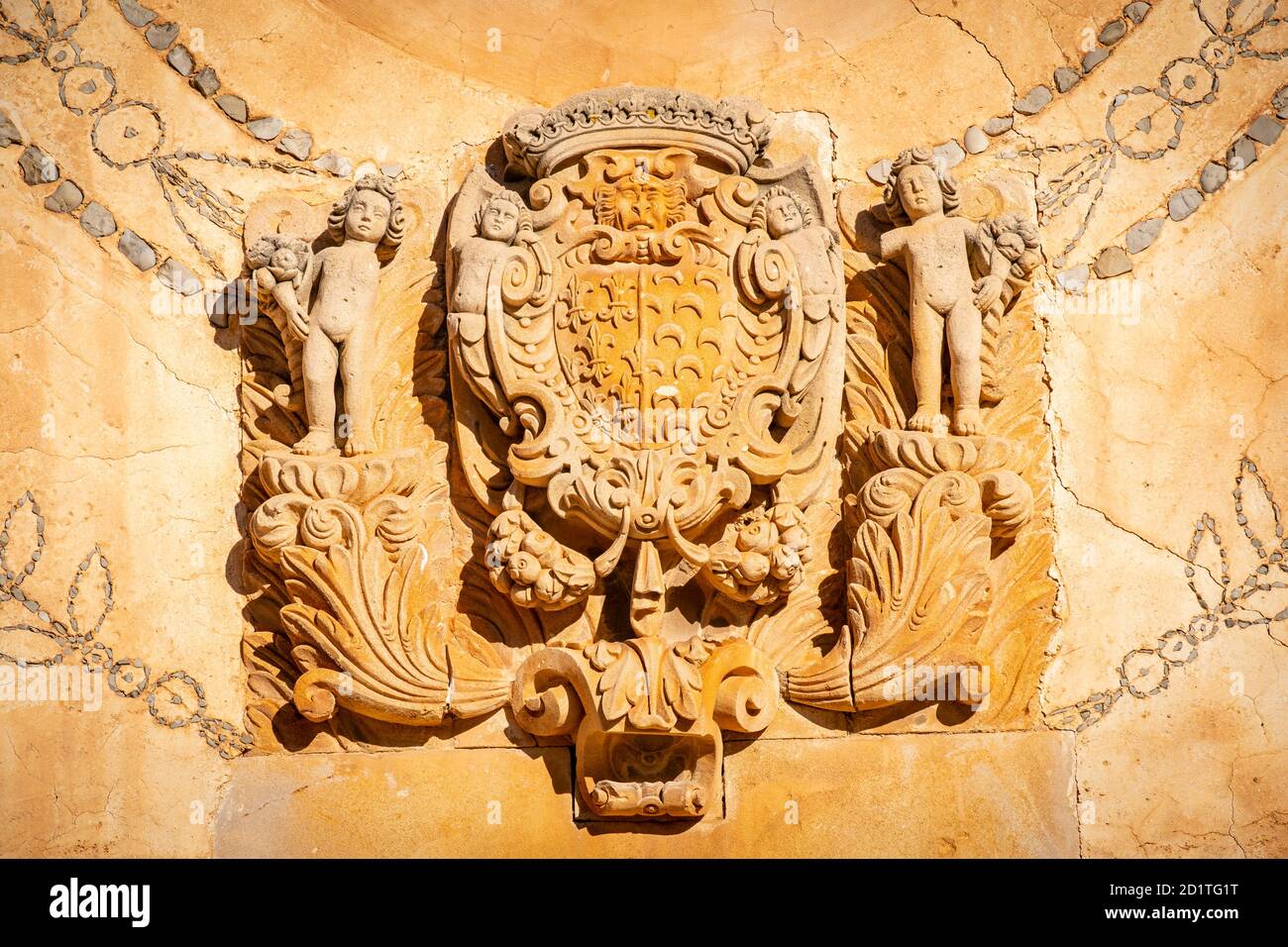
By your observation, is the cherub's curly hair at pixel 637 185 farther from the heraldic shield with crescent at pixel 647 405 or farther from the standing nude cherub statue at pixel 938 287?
the standing nude cherub statue at pixel 938 287

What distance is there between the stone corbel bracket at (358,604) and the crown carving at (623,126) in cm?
96

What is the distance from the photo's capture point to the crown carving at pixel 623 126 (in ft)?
19.2

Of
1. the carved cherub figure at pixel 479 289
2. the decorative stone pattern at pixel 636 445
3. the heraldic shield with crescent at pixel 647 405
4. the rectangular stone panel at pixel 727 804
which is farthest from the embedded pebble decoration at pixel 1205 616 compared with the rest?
the carved cherub figure at pixel 479 289

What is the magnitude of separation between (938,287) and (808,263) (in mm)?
350

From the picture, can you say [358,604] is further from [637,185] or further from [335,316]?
[637,185]

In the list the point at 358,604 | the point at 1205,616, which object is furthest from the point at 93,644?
the point at 1205,616

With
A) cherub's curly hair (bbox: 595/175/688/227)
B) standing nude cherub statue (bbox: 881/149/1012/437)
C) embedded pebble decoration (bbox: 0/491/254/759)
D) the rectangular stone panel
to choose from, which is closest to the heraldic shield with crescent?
cherub's curly hair (bbox: 595/175/688/227)

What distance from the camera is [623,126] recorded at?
586 centimetres

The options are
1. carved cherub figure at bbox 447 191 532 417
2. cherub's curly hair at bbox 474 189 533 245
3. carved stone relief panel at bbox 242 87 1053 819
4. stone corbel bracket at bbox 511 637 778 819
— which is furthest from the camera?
cherub's curly hair at bbox 474 189 533 245

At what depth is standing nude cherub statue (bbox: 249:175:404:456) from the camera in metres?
5.70

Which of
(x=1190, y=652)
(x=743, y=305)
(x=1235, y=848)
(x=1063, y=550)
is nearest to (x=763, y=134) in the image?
(x=743, y=305)

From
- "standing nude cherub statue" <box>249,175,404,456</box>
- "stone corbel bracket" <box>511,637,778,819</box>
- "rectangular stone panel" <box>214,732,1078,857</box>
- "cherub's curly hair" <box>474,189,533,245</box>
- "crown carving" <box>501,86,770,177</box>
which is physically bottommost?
"rectangular stone panel" <box>214,732,1078,857</box>

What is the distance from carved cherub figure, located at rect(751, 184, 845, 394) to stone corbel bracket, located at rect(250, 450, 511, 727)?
3.68ft

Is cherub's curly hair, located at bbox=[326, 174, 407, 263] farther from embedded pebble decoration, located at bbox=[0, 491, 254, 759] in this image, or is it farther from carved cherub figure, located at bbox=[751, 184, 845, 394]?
embedded pebble decoration, located at bbox=[0, 491, 254, 759]
